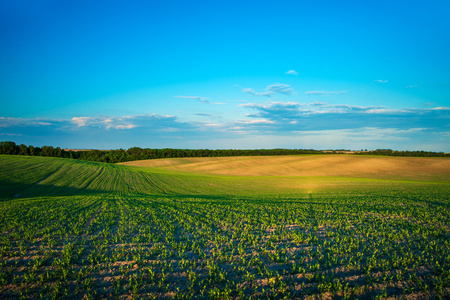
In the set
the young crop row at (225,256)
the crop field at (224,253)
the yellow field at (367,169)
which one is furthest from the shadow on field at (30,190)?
the yellow field at (367,169)

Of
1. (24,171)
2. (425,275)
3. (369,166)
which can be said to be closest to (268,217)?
(425,275)

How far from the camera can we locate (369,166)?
219 feet

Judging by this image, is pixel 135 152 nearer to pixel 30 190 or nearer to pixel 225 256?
pixel 30 190

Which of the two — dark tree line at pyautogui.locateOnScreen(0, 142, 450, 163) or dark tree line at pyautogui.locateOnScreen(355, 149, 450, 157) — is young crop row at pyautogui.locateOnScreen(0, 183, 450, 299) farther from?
dark tree line at pyautogui.locateOnScreen(355, 149, 450, 157)

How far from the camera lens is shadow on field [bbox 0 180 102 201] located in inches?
1083

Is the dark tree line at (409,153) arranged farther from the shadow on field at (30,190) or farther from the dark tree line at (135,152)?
the shadow on field at (30,190)

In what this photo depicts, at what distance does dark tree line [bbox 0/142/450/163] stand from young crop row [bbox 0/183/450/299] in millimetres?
92652

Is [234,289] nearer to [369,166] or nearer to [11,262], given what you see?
[11,262]

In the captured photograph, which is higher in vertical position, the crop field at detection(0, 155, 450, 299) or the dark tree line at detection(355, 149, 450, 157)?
the dark tree line at detection(355, 149, 450, 157)

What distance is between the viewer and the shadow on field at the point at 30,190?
90.2 ft

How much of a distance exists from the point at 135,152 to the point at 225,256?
111 m

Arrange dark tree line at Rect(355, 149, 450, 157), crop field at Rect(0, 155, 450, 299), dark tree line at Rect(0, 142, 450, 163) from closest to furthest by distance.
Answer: crop field at Rect(0, 155, 450, 299), dark tree line at Rect(0, 142, 450, 163), dark tree line at Rect(355, 149, 450, 157)

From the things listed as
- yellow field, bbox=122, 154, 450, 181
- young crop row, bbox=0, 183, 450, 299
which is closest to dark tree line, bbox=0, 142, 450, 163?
yellow field, bbox=122, 154, 450, 181

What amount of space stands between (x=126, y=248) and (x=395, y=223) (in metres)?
14.5
